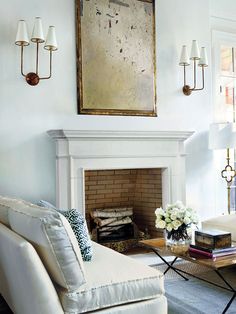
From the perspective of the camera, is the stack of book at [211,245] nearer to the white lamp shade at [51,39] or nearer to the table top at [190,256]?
the table top at [190,256]

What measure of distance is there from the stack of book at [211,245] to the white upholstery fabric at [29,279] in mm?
1170

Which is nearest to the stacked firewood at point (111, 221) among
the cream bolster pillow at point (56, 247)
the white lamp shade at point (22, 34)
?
the white lamp shade at point (22, 34)

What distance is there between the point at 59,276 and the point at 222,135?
2.93 meters

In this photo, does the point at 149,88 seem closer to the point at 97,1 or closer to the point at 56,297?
the point at 97,1

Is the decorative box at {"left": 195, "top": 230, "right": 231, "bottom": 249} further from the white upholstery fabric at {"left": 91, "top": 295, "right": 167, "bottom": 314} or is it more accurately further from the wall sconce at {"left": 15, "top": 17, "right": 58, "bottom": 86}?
the wall sconce at {"left": 15, "top": 17, "right": 58, "bottom": 86}

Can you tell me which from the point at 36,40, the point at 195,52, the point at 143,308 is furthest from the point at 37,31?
the point at 143,308

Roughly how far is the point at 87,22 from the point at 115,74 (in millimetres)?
582

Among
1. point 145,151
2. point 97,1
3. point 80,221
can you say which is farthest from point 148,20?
point 80,221

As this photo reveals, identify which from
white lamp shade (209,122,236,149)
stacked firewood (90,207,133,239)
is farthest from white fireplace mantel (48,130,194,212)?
stacked firewood (90,207,133,239)

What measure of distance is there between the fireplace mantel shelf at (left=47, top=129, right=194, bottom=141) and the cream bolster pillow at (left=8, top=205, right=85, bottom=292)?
5.58 feet

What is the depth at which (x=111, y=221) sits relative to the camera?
4320 mm

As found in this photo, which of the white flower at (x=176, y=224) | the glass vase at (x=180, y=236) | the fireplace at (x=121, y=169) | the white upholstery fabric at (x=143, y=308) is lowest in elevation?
the white upholstery fabric at (x=143, y=308)

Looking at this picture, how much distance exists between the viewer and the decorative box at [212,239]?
264 cm

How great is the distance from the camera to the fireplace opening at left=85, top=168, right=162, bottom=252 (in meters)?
4.32
